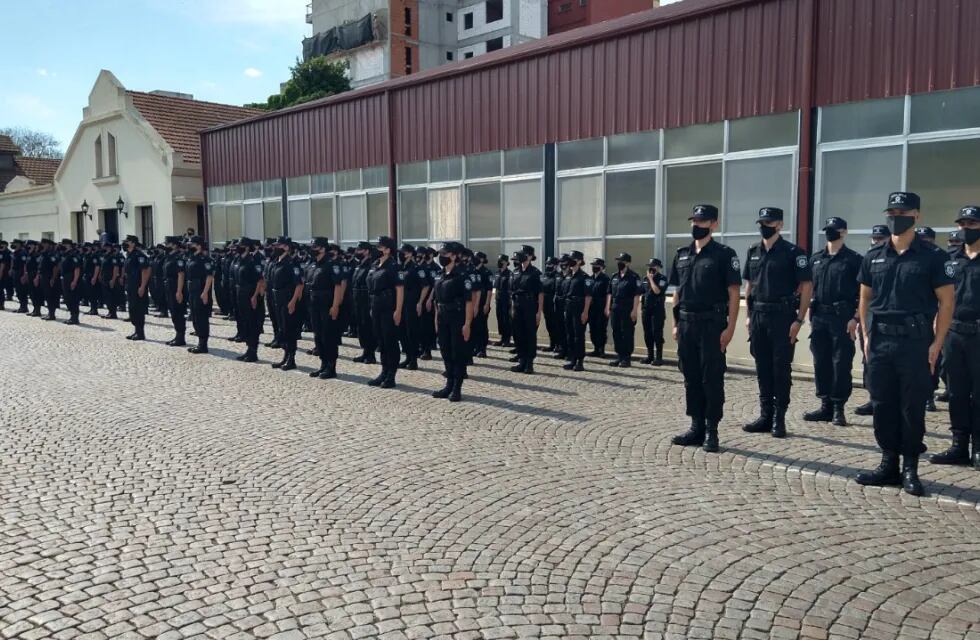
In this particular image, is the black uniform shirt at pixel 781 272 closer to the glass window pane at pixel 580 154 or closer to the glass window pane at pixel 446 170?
the glass window pane at pixel 580 154

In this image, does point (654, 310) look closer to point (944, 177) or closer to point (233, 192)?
point (944, 177)

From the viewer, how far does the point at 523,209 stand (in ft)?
50.3

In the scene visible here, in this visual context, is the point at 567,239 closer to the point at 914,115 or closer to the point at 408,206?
the point at 408,206

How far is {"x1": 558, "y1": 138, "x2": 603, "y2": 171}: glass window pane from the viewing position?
13945 mm

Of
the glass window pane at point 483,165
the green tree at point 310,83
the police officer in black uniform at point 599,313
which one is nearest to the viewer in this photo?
the police officer in black uniform at point 599,313

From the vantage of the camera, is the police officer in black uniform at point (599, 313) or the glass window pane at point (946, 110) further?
the police officer in black uniform at point (599, 313)

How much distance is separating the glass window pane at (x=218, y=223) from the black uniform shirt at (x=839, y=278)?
20.4m

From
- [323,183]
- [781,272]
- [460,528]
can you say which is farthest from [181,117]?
[460,528]

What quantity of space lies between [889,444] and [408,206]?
13.8 metres

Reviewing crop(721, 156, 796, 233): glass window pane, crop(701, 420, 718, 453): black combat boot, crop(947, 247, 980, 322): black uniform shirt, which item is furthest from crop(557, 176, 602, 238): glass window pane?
crop(947, 247, 980, 322): black uniform shirt

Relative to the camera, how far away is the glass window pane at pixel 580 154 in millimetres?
13945

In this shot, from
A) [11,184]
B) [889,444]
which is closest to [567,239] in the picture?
[889,444]

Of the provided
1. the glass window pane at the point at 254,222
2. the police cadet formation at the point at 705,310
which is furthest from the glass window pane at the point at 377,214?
the glass window pane at the point at 254,222

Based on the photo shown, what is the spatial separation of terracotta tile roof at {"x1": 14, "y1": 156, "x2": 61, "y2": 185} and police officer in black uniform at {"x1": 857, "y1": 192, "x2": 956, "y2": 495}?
5350 cm
